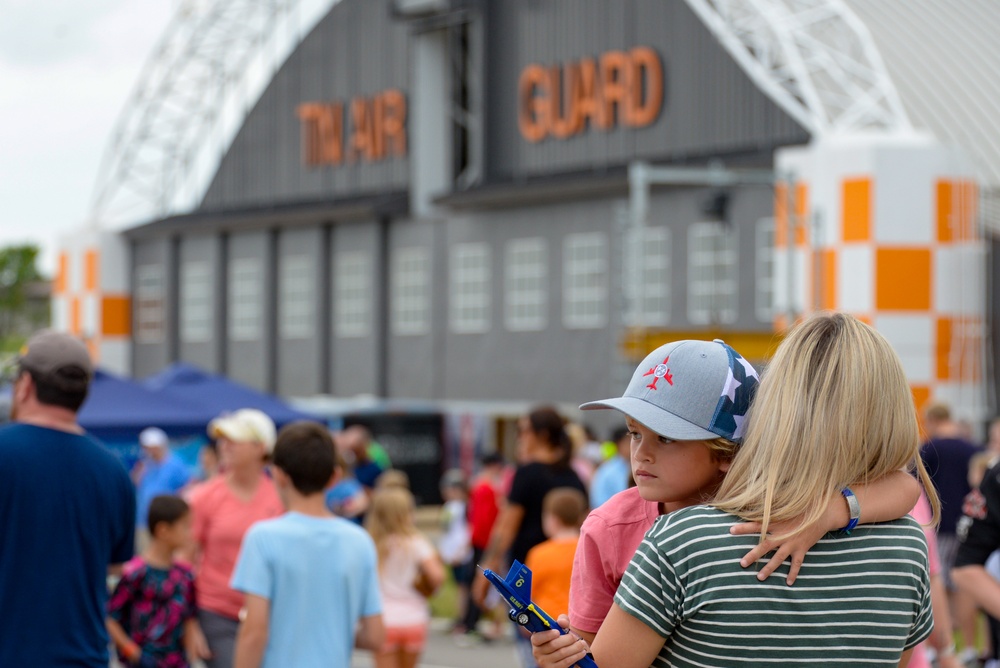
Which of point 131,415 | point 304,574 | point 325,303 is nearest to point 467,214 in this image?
point 325,303

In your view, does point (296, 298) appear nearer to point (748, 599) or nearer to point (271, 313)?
point (271, 313)

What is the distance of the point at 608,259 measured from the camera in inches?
1243

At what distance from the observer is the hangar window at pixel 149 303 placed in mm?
44344

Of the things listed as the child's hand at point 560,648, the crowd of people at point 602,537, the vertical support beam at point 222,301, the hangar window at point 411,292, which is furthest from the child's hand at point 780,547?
the vertical support beam at point 222,301

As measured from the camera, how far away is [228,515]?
719 centimetres

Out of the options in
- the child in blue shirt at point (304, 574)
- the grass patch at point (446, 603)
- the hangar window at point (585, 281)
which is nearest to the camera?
the child in blue shirt at point (304, 574)

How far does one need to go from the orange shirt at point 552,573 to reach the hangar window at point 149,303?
126 ft

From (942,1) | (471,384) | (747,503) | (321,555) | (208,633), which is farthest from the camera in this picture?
(471,384)

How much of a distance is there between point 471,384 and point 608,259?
5636 millimetres

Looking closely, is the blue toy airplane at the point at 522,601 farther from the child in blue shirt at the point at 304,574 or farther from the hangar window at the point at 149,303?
the hangar window at the point at 149,303

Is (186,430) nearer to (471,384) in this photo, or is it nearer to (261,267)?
(471,384)

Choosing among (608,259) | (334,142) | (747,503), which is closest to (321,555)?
(747,503)

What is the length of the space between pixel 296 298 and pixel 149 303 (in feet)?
22.7

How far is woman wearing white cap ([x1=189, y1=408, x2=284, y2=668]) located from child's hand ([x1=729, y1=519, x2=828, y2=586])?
4896 millimetres
